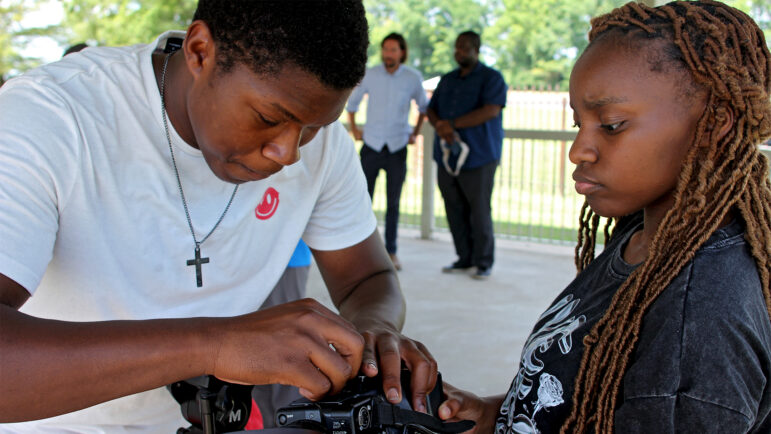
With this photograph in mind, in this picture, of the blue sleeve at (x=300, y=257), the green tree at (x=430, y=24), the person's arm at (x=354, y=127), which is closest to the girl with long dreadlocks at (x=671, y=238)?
the blue sleeve at (x=300, y=257)

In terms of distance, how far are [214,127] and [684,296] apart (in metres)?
0.92

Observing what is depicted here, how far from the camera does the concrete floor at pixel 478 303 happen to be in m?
4.38

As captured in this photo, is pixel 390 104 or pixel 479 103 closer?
pixel 479 103

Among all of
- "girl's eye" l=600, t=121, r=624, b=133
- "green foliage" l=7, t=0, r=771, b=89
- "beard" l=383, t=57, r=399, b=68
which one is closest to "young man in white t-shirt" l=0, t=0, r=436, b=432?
"girl's eye" l=600, t=121, r=624, b=133

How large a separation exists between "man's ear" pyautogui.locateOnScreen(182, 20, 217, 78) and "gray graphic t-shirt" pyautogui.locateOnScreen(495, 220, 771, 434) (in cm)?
89

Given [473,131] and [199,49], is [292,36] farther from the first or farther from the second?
[473,131]

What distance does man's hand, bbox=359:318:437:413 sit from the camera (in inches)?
52.5

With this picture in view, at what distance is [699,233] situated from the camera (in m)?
1.17

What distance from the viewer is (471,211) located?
6.46 metres

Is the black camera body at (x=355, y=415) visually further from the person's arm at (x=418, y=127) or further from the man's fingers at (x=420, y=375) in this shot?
the person's arm at (x=418, y=127)

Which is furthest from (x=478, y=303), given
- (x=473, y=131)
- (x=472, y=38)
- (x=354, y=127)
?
(x=354, y=127)

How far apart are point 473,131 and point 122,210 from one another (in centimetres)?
502

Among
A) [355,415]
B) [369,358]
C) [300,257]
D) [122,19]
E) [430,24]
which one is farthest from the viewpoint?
[122,19]

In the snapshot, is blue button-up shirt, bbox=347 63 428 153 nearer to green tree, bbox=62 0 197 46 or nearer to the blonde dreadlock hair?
the blonde dreadlock hair
